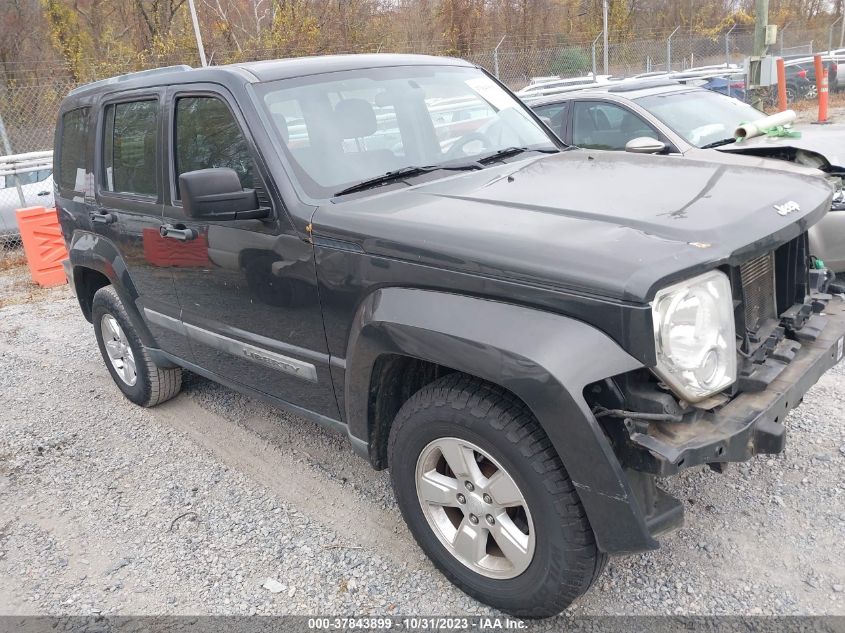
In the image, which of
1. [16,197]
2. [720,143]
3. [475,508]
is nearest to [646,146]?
[720,143]

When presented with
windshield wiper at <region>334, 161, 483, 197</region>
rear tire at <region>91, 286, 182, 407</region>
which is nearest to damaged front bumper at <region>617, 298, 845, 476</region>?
windshield wiper at <region>334, 161, 483, 197</region>

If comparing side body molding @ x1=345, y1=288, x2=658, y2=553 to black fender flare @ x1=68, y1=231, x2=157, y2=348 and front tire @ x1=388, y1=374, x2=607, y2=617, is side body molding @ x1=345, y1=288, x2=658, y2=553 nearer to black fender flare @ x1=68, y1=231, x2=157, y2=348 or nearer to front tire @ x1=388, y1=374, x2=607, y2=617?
front tire @ x1=388, y1=374, x2=607, y2=617

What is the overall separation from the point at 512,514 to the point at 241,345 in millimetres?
1608

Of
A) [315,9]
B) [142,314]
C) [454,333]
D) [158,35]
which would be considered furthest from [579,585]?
[158,35]

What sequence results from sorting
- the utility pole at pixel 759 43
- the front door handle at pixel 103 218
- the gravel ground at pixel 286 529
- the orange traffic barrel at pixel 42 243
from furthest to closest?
1. the utility pole at pixel 759 43
2. the orange traffic barrel at pixel 42 243
3. the front door handle at pixel 103 218
4. the gravel ground at pixel 286 529

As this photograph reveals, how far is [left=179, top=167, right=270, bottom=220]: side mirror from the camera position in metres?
2.79

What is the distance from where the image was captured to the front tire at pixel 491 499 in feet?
7.36

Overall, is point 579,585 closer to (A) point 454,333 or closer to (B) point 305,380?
(A) point 454,333

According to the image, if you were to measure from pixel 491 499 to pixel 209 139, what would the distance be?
213 cm

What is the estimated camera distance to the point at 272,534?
326cm

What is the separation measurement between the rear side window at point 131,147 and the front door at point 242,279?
0.69 feet

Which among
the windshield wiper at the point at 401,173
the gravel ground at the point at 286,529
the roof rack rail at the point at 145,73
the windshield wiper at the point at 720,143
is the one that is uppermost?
the roof rack rail at the point at 145,73

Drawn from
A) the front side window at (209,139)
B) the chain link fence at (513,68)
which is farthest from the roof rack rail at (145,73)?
the chain link fence at (513,68)

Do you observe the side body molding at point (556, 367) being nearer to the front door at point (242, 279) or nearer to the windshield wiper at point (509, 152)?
the front door at point (242, 279)
